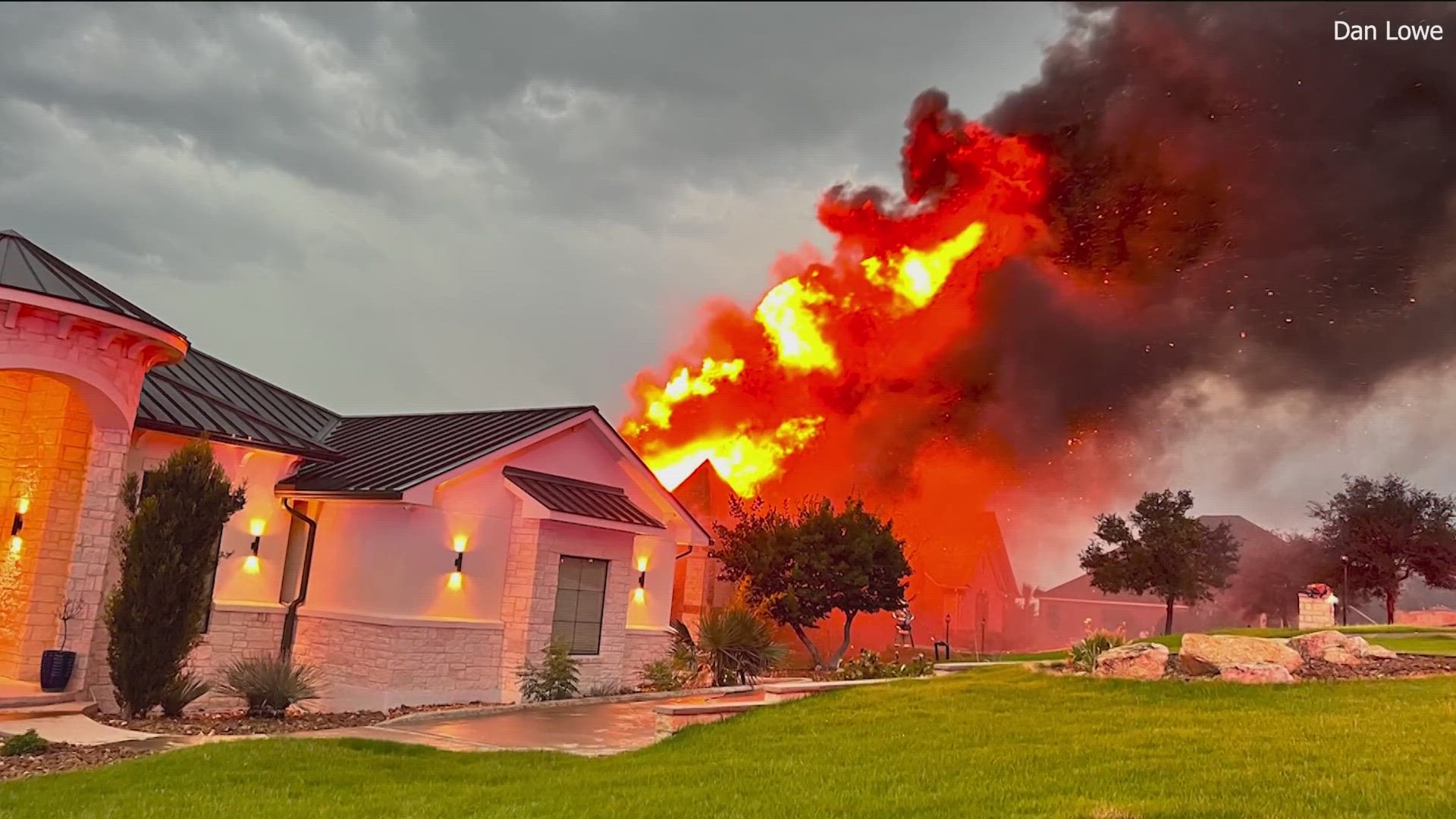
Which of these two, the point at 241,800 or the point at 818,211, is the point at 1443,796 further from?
the point at 818,211

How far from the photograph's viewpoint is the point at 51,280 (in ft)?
47.2

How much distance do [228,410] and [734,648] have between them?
11523 millimetres

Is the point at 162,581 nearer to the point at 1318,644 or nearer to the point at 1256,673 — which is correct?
the point at 1256,673

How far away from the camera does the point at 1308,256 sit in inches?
1745

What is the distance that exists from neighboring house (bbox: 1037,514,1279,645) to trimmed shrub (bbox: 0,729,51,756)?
59.6 meters

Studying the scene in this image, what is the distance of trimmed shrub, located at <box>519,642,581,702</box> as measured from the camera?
58.0 feet

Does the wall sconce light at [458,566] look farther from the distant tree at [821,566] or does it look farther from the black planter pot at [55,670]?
the distant tree at [821,566]

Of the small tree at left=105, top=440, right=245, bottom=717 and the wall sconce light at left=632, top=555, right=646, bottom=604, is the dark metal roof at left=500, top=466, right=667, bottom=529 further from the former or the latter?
the small tree at left=105, top=440, right=245, bottom=717

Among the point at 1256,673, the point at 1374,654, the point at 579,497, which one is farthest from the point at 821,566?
the point at 1374,654

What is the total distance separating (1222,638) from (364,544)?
15.7 metres

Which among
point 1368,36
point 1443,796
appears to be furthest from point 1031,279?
point 1443,796

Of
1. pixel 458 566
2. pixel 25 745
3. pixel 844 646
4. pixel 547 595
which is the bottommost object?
pixel 25 745

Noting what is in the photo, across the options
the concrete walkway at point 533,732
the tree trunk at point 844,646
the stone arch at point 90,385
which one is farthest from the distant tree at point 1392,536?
the stone arch at point 90,385

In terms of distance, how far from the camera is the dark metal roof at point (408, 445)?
1780 centimetres
